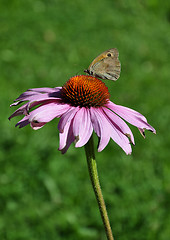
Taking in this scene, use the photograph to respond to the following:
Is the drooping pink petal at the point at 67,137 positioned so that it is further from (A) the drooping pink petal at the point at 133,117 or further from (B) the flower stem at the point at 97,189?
(A) the drooping pink petal at the point at 133,117

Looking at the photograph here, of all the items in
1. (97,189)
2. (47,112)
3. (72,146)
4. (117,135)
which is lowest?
(97,189)

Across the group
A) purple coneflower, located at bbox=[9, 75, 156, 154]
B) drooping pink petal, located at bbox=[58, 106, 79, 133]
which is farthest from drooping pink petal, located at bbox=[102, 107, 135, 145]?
drooping pink petal, located at bbox=[58, 106, 79, 133]

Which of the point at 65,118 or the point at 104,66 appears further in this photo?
the point at 104,66

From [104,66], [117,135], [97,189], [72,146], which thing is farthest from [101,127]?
[72,146]

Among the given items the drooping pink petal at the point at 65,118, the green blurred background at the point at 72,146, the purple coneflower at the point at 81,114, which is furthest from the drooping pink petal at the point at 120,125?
the green blurred background at the point at 72,146

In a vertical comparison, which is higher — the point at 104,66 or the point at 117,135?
the point at 104,66

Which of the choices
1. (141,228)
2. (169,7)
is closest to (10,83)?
(141,228)

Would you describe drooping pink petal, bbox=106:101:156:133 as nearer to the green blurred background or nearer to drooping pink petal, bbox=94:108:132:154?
drooping pink petal, bbox=94:108:132:154

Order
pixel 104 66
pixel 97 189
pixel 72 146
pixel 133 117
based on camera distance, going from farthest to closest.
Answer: pixel 72 146 < pixel 104 66 < pixel 133 117 < pixel 97 189

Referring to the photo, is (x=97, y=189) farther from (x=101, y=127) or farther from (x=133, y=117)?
(x=133, y=117)
